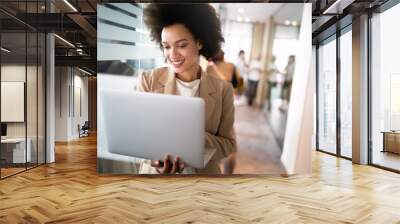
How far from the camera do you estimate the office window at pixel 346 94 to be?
842 centimetres

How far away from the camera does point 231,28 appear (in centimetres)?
550

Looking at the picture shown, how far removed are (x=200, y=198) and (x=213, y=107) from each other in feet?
4.69

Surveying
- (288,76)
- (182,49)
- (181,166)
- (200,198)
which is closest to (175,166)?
(181,166)

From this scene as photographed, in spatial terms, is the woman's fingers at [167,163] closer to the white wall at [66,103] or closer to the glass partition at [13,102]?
the glass partition at [13,102]

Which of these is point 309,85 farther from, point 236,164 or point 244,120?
point 236,164

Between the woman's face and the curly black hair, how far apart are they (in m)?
0.09

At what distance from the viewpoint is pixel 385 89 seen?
23.2 feet

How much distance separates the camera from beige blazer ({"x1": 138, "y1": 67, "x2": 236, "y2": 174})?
17.9 feet

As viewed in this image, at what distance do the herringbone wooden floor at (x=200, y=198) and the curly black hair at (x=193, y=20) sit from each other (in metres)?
1.98

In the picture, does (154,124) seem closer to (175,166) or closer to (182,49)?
(175,166)

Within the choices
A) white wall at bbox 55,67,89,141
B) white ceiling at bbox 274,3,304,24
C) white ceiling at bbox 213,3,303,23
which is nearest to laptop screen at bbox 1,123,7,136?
white ceiling at bbox 213,3,303,23

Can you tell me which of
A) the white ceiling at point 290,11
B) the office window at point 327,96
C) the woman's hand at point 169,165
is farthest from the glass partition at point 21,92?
the office window at point 327,96

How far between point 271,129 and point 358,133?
3.09 metres

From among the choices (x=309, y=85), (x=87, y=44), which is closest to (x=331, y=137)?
(x=309, y=85)
